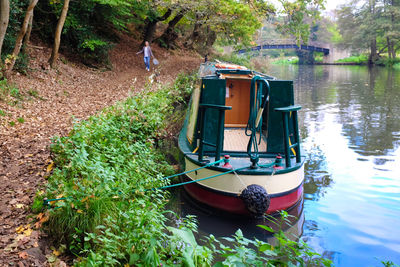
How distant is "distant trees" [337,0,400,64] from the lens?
149ft

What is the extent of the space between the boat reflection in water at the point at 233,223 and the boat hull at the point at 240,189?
0.51 ft

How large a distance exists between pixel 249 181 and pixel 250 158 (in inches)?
16.0

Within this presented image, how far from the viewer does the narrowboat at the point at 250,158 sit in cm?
606

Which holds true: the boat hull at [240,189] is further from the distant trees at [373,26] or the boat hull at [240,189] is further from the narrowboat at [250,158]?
the distant trees at [373,26]

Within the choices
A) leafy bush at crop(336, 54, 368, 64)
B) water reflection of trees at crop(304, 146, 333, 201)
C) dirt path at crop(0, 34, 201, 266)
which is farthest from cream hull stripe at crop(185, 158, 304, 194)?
leafy bush at crop(336, 54, 368, 64)

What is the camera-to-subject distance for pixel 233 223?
633 centimetres

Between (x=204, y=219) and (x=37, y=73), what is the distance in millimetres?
9249

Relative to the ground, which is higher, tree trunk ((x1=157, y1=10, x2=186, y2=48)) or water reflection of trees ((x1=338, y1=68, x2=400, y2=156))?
tree trunk ((x1=157, y1=10, x2=186, y2=48))

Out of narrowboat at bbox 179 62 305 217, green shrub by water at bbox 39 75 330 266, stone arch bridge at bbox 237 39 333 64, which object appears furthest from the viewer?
stone arch bridge at bbox 237 39 333 64

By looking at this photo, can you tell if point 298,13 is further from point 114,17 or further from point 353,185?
point 353,185

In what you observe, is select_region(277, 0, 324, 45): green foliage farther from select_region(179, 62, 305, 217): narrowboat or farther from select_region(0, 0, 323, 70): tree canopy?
select_region(179, 62, 305, 217): narrowboat

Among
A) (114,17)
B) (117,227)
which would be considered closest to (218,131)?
(117,227)

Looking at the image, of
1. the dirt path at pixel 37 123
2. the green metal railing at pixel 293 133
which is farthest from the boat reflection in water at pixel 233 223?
the dirt path at pixel 37 123

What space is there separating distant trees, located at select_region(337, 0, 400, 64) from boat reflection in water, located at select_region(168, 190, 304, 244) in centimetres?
4580
